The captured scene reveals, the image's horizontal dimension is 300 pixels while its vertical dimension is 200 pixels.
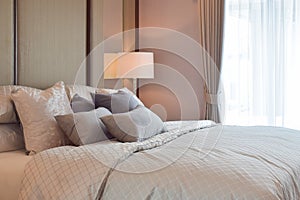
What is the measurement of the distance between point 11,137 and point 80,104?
56 centimetres

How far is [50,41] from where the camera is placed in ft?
Result: 10.3

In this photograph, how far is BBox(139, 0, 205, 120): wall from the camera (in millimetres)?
4656

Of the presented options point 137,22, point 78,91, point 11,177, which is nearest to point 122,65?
point 137,22

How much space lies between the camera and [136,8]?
491 centimetres

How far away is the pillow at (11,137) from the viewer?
2.37 meters

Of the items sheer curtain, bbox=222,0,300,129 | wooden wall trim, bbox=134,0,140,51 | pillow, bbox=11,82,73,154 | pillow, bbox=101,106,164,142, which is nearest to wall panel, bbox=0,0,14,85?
pillow, bbox=11,82,73,154

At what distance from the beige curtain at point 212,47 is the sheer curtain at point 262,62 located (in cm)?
8

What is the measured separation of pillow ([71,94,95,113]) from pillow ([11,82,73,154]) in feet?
0.83

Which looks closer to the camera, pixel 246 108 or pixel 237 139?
pixel 237 139

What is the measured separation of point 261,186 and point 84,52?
2.41 metres

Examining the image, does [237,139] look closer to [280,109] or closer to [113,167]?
[113,167]

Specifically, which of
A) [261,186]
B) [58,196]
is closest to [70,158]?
[58,196]

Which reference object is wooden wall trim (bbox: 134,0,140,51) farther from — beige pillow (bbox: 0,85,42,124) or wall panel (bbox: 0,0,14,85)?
beige pillow (bbox: 0,85,42,124)

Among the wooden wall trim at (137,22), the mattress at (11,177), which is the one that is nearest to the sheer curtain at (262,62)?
the wooden wall trim at (137,22)
